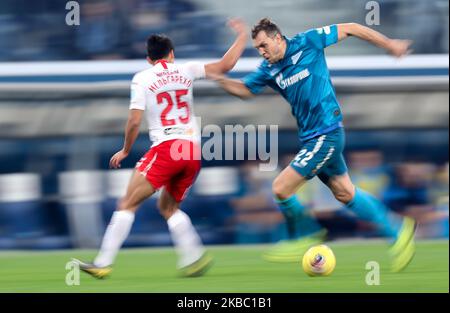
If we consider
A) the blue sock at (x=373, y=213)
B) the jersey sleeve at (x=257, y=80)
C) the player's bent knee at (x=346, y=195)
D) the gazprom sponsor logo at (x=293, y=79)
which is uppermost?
the jersey sleeve at (x=257, y=80)

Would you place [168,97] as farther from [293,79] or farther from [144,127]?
[144,127]

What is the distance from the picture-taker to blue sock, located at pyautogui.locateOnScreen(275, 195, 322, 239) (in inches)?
343

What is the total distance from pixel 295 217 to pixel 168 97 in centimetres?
134

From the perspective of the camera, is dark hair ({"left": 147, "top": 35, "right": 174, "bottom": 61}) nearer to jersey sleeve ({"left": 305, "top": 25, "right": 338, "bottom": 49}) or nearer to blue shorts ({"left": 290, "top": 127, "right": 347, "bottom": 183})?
jersey sleeve ({"left": 305, "top": 25, "right": 338, "bottom": 49})

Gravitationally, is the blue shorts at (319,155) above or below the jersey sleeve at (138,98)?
below

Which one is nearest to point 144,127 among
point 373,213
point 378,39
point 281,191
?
point 281,191

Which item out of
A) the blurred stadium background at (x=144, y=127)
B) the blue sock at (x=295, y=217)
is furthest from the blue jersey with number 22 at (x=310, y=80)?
the blurred stadium background at (x=144, y=127)

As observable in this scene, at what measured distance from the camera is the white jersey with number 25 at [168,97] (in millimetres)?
8375

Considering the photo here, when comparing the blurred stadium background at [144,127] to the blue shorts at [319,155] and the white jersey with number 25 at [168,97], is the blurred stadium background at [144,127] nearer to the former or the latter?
the blue shorts at [319,155]

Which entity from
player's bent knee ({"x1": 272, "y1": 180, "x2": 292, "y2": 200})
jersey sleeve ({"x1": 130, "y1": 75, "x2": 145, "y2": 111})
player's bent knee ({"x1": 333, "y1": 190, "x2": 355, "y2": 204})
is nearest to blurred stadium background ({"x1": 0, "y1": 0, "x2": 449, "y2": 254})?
player's bent knee ({"x1": 333, "y1": 190, "x2": 355, "y2": 204})

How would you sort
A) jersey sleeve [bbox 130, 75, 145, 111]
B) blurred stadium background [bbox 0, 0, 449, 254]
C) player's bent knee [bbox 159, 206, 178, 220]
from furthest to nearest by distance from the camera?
1. blurred stadium background [bbox 0, 0, 449, 254]
2. player's bent knee [bbox 159, 206, 178, 220]
3. jersey sleeve [bbox 130, 75, 145, 111]

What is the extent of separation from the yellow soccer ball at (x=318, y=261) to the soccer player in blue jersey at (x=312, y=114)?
360 mm

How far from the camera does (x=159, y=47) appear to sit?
8.38m

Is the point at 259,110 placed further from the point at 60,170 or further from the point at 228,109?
the point at 60,170
